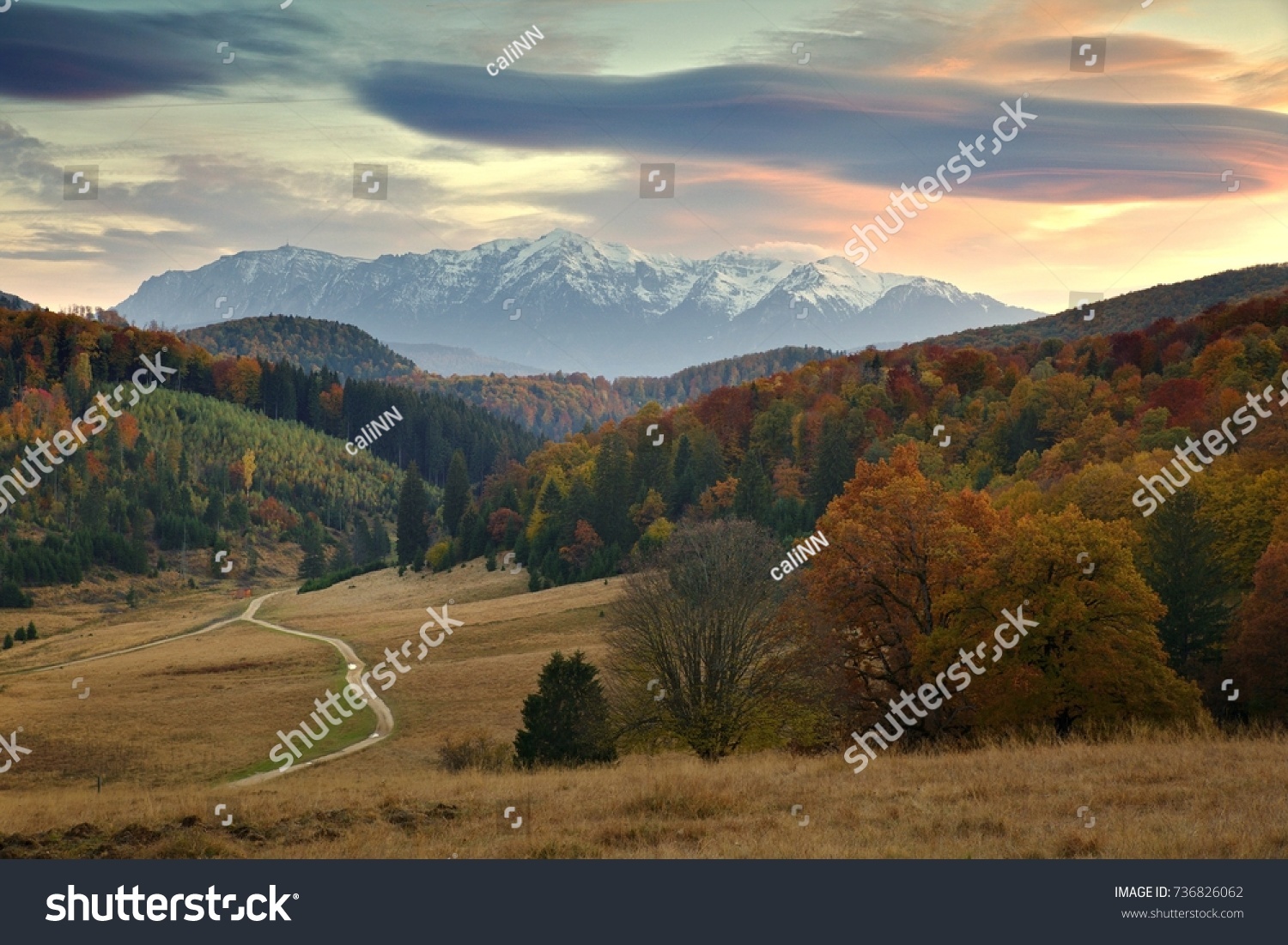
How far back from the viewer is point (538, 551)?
448 feet

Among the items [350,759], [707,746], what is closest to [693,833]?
[707,746]

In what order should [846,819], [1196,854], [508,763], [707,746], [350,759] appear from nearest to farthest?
[1196,854] < [846,819] < [508,763] < [707,746] < [350,759]

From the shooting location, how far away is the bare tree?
4088 cm

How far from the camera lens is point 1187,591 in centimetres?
4881

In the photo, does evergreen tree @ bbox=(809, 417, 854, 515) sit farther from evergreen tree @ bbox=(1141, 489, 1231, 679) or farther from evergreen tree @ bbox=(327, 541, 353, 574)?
evergreen tree @ bbox=(327, 541, 353, 574)

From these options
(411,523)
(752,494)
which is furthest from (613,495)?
(411,523)

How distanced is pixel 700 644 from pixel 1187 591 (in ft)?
76.6

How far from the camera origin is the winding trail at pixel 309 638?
52.8 metres

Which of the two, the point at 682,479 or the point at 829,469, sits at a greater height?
the point at 682,479

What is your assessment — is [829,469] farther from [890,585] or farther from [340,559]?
[340,559]

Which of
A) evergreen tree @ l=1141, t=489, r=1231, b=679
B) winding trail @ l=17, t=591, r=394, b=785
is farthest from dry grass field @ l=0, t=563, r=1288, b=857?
evergreen tree @ l=1141, t=489, r=1231, b=679

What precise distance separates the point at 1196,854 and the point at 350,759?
4630cm

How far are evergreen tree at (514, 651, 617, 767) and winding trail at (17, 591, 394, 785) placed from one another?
35.1ft

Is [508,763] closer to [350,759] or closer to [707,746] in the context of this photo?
[707,746]
